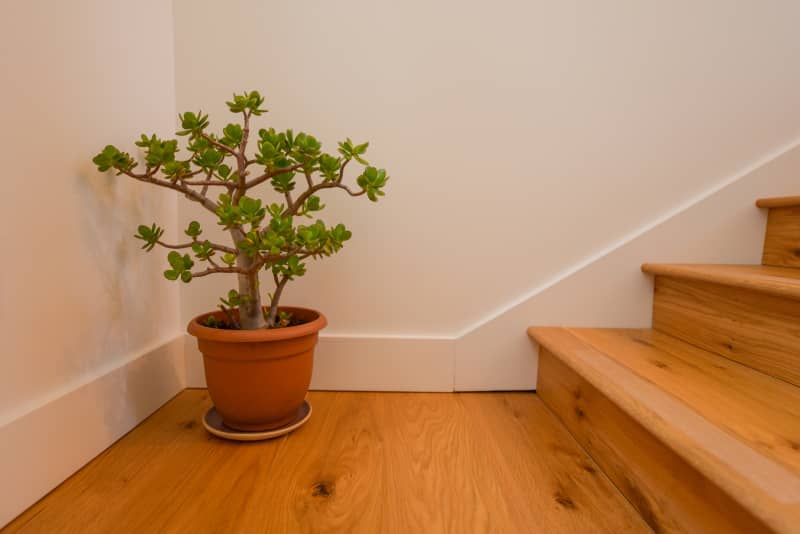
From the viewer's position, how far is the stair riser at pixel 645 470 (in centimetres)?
60

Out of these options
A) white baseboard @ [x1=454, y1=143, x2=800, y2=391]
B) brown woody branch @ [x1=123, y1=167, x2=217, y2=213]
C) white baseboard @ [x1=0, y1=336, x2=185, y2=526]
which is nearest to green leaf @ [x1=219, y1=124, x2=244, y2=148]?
brown woody branch @ [x1=123, y1=167, x2=217, y2=213]

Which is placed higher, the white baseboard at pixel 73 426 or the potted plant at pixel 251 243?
the potted plant at pixel 251 243

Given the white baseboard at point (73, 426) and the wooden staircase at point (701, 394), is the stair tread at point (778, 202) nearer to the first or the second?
the wooden staircase at point (701, 394)

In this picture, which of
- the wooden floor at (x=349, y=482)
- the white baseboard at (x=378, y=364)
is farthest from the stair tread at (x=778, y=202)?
the white baseboard at (x=378, y=364)

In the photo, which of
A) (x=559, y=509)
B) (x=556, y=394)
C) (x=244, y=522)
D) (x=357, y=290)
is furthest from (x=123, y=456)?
(x=556, y=394)

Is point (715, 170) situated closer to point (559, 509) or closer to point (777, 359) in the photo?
point (777, 359)

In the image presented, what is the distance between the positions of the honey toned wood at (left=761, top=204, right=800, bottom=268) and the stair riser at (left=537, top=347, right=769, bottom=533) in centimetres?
67

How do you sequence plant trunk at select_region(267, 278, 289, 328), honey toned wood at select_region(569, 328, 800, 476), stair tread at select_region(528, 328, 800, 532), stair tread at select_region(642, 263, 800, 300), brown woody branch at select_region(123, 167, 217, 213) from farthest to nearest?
plant trunk at select_region(267, 278, 289, 328)
brown woody branch at select_region(123, 167, 217, 213)
stair tread at select_region(642, 263, 800, 300)
honey toned wood at select_region(569, 328, 800, 476)
stair tread at select_region(528, 328, 800, 532)

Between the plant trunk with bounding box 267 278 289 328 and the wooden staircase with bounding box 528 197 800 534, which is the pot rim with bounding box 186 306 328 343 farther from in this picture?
the wooden staircase with bounding box 528 197 800 534

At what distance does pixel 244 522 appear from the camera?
2.36ft

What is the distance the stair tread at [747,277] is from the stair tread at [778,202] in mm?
168

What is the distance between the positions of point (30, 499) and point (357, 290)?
0.82m

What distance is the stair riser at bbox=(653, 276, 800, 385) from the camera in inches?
33.3

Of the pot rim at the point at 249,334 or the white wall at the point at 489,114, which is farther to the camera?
the white wall at the point at 489,114
